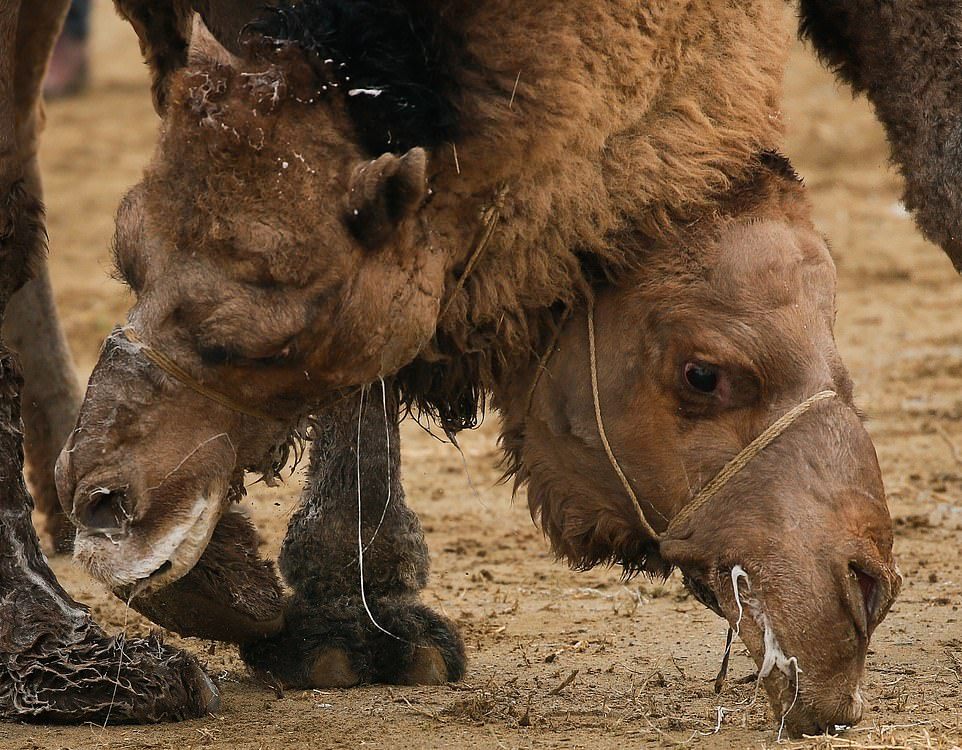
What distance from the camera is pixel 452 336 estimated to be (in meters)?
3.67

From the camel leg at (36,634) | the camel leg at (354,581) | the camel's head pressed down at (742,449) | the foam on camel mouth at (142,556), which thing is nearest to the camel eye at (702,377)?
the camel's head pressed down at (742,449)

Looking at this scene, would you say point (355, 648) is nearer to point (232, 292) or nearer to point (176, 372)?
point (176, 372)

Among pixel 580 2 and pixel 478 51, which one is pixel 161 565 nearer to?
pixel 478 51

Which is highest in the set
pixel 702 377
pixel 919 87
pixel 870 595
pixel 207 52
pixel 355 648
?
pixel 919 87

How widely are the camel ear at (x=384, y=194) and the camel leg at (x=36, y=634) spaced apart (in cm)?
127

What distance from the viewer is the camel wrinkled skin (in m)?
3.35

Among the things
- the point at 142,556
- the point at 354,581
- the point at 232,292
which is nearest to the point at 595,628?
the point at 354,581

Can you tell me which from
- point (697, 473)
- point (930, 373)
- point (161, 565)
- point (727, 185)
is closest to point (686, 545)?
point (697, 473)

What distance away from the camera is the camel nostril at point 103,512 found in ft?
11.3

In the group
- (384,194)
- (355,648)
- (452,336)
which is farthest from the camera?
(355,648)

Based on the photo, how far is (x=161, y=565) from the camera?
11.2ft

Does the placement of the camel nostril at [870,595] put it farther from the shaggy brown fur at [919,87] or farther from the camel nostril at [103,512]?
the camel nostril at [103,512]

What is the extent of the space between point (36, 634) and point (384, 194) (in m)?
1.54

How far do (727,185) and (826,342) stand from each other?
43cm
